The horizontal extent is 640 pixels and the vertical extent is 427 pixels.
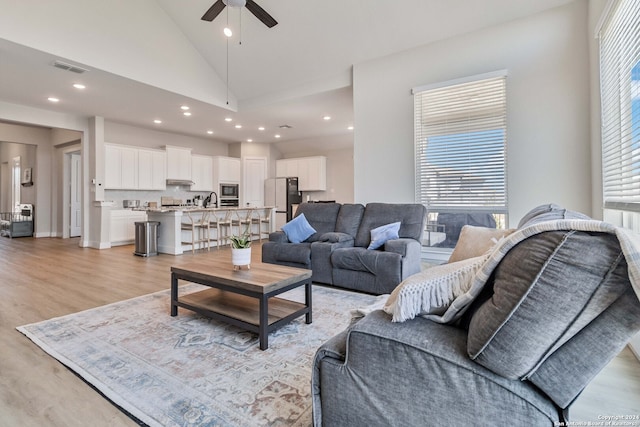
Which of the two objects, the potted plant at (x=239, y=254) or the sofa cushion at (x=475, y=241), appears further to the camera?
the potted plant at (x=239, y=254)

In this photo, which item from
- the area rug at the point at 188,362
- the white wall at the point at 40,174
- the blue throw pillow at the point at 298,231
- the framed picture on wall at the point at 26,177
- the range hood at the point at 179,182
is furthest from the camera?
the framed picture on wall at the point at 26,177

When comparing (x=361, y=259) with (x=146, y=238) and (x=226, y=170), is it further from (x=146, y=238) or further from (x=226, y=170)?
(x=226, y=170)

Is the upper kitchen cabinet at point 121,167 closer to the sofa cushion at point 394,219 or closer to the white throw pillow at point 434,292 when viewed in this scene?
the sofa cushion at point 394,219

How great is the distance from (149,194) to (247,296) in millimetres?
6703

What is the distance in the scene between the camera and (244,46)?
505 centimetres

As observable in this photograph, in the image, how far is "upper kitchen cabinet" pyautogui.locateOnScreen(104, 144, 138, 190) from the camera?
677 cm

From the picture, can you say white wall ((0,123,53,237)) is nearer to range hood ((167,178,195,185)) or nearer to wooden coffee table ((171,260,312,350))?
range hood ((167,178,195,185))

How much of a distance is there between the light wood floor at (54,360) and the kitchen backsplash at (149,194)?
5.55 feet

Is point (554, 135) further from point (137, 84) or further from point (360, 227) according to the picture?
point (137, 84)

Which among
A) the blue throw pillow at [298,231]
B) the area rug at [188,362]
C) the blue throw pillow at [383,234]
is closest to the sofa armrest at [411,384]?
the area rug at [188,362]

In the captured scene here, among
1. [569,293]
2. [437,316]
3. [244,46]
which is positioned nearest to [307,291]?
[437,316]

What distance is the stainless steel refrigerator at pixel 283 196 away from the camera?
9.13m

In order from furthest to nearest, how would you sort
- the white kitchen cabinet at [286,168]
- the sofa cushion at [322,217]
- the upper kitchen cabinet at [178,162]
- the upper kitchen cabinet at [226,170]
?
the white kitchen cabinet at [286,168] → the upper kitchen cabinet at [226,170] → the upper kitchen cabinet at [178,162] → the sofa cushion at [322,217]

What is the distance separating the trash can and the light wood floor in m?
0.22
